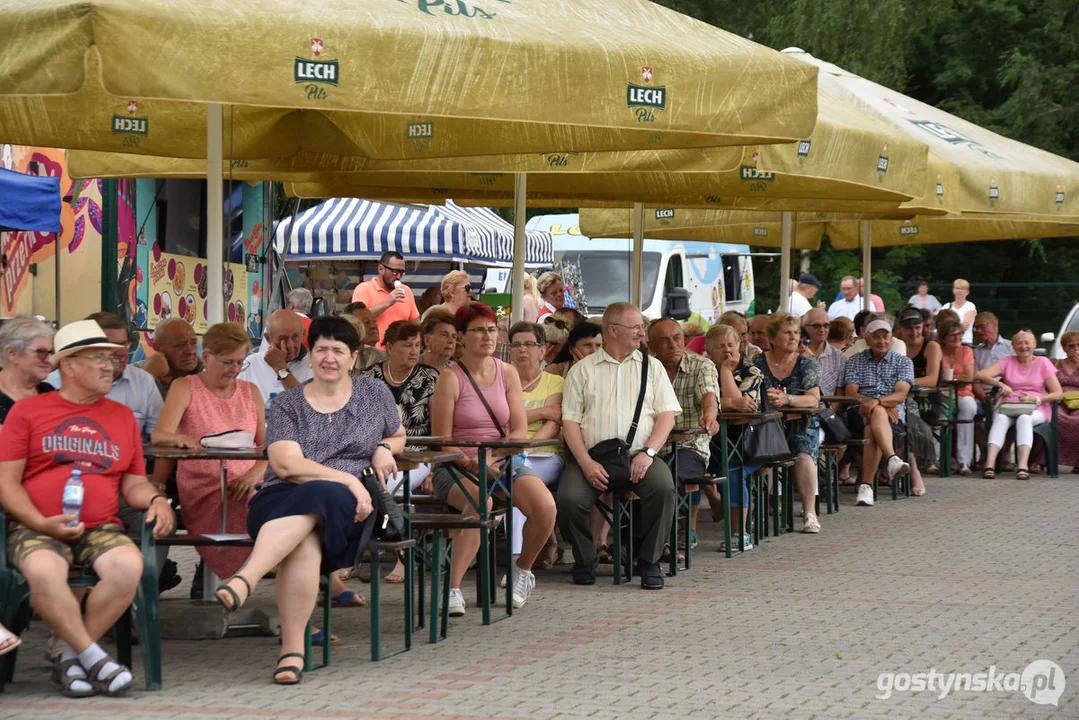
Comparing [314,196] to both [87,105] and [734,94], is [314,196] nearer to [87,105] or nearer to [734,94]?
[87,105]

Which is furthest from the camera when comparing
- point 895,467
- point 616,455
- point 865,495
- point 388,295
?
point 388,295

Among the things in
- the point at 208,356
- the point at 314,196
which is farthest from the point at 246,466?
the point at 314,196

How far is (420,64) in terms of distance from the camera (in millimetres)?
6547

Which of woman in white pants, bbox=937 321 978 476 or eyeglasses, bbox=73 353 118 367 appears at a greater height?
eyeglasses, bbox=73 353 118 367

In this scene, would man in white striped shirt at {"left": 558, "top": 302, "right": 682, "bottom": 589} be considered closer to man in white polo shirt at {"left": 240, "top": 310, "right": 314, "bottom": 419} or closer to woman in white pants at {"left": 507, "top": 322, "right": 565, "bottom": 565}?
woman in white pants at {"left": 507, "top": 322, "right": 565, "bottom": 565}

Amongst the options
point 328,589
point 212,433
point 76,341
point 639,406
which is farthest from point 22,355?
point 639,406

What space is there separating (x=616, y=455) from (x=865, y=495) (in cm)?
508

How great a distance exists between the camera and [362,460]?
7109 mm

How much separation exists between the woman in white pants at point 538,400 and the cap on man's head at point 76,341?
10.5ft

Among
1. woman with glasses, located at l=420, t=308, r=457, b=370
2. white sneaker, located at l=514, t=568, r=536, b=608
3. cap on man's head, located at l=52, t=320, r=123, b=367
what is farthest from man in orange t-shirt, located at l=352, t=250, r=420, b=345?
cap on man's head, located at l=52, t=320, r=123, b=367

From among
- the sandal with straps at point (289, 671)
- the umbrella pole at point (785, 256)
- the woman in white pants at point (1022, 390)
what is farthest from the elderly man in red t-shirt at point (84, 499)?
the woman in white pants at point (1022, 390)

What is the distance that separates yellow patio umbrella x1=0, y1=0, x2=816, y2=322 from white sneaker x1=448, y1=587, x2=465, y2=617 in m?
1.84

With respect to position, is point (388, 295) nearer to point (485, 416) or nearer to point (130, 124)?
point (130, 124)

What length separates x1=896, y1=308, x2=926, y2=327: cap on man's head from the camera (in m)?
15.4
